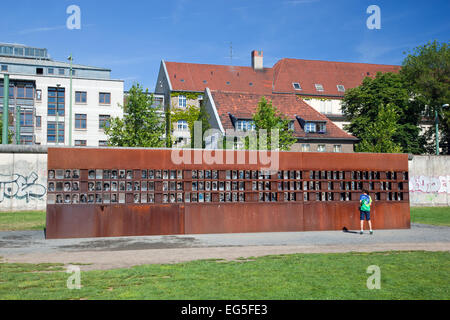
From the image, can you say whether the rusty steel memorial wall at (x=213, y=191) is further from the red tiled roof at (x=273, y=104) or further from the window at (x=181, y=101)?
the window at (x=181, y=101)

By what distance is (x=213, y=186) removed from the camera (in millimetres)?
17125

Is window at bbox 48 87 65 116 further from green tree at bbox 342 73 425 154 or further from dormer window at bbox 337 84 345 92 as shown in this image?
dormer window at bbox 337 84 345 92

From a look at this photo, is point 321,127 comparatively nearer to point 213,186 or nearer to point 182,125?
point 182,125

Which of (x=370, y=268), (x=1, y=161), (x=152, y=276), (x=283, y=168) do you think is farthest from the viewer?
(x=1, y=161)

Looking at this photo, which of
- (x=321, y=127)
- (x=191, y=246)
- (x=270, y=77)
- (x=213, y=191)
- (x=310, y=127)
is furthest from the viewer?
(x=270, y=77)

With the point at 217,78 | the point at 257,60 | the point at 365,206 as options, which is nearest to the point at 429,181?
the point at 365,206

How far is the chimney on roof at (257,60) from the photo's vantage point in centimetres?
7050

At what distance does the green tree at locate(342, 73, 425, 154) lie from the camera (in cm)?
5194

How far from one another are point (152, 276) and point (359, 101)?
50563 millimetres

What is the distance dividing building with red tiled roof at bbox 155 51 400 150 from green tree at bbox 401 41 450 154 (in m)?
13.1

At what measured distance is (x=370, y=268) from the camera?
898cm

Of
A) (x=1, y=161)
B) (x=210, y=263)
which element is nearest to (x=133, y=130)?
(x=1, y=161)

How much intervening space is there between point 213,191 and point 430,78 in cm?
4395
